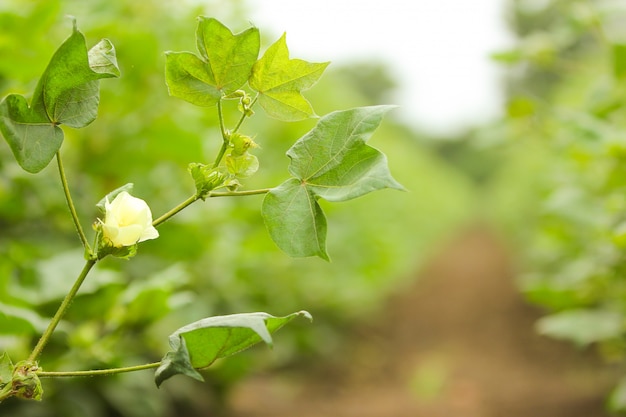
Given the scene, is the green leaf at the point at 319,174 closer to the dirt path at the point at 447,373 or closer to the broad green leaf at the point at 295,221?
the broad green leaf at the point at 295,221

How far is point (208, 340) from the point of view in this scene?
65cm

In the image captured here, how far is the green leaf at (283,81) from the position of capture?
67 centimetres

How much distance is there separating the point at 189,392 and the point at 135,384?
1.39ft

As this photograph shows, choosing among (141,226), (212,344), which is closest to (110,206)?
(141,226)

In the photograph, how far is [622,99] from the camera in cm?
190

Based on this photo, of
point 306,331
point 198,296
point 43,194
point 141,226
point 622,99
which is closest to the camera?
point 141,226

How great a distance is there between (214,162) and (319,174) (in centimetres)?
10

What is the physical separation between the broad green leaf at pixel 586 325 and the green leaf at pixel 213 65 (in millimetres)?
1246

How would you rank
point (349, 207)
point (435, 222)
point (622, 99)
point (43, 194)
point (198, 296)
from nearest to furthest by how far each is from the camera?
point (43, 194) → point (622, 99) → point (198, 296) → point (349, 207) → point (435, 222)

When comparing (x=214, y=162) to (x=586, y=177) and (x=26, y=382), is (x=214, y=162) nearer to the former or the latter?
(x=26, y=382)

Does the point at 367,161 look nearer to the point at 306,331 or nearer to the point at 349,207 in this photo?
the point at 306,331

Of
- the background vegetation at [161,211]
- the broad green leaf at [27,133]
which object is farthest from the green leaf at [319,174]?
the background vegetation at [161,211]

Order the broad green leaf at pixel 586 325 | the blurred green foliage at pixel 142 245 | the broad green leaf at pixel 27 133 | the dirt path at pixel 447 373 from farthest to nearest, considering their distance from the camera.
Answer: the dirt path at pixel 447 373 < the broad green leaf at pixel 586 325 < the blurred green foliage at pixel 142 245 < the broad green leaf at pixel 27 133

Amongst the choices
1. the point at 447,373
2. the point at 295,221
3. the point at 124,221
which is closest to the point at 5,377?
the point at 124,221
